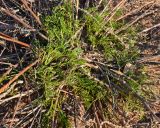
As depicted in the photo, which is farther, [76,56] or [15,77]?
[76,56]

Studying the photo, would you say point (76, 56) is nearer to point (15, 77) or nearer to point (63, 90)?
point (63, 90)

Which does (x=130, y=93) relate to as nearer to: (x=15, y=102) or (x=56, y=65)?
(x=56, y=65)

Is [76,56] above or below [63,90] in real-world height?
above

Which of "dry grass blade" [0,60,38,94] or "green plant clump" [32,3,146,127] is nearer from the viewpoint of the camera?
"dry grass blade" [0,60,38,94]

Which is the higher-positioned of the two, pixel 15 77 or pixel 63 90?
pixel 15 77

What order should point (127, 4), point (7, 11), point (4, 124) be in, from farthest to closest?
point (127, 4) < point (7, 11) < point (4, 124)

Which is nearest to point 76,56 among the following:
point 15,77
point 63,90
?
point 63,90

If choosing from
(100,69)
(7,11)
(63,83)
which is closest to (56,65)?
(63,83)

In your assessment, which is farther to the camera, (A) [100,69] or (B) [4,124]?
(A) [100,69]

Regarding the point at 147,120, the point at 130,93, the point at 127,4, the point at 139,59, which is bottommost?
the point at 147,120

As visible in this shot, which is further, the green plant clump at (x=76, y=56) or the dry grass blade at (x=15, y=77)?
the green plant clump at (x=76, y=56)

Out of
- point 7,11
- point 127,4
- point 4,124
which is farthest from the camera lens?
point 127,4
